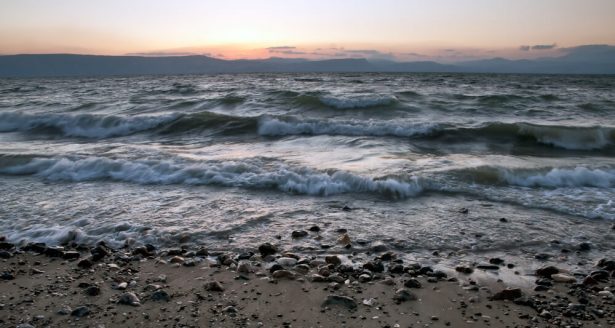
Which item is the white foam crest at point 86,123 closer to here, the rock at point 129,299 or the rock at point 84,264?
the rock at point 84,264

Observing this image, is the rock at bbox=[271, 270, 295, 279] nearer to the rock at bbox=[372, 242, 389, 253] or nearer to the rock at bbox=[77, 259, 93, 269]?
the rock at bbox=[372, 242, 389, 253]

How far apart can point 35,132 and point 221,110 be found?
6.69 meters

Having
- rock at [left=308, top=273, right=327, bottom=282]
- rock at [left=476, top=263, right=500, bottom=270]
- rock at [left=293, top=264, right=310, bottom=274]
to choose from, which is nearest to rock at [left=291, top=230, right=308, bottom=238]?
rock at [left=293, top=264, right=310, bottom=274]

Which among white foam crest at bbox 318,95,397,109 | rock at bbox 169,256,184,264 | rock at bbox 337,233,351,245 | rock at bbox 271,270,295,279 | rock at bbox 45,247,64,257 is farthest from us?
white foam crest at bbox 318,95,397,109

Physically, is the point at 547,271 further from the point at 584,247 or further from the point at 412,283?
the point at 412,283

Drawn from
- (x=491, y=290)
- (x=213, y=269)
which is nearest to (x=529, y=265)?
(x=491, y=290)

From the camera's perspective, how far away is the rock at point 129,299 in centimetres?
399

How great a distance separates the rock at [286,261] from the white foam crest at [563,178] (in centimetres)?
504

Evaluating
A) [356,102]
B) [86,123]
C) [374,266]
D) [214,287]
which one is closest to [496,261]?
[374,266]

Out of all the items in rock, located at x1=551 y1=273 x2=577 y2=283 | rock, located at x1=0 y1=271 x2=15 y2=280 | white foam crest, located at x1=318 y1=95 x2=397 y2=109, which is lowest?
rock, located at x1=0 y1=271 x2=15 y2=280

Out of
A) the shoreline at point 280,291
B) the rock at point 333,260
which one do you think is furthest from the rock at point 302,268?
the rock at point 333,260

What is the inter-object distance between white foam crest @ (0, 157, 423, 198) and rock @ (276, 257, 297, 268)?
9.06 feet

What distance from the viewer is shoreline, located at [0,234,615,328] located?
375 centimetres

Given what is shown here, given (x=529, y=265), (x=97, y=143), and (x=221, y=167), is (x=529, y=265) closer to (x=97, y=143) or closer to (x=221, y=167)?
(x=221, y=167)
